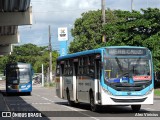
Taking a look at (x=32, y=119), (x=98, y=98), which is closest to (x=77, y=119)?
(x=32, y=119)

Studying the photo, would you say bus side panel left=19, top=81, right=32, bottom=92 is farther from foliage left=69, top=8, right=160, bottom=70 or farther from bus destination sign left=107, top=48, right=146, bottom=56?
bus destination sign left=107, top=48, right=146, bottom=56

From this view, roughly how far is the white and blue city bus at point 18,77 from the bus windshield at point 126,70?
22583 millimetres

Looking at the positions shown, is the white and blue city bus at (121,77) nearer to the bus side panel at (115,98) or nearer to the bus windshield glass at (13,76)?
the bus side panel at (115,98)

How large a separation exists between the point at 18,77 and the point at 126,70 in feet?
76.0

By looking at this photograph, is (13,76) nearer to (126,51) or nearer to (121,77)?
(126,51)

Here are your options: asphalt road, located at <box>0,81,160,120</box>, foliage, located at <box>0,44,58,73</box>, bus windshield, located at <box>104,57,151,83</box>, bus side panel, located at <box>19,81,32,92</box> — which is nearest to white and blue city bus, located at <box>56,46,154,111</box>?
bus windshield, located at <box>104,57,151,83</box>

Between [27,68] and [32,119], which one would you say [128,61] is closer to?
[32,119]

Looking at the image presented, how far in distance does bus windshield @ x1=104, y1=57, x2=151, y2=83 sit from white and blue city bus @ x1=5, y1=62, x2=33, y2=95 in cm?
2258

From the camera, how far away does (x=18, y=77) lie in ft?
140

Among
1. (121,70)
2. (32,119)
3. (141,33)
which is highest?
(141,33)

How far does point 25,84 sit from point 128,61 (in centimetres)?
2302

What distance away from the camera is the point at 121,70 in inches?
808

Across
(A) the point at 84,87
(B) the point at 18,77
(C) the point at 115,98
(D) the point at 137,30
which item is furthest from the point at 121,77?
(D) the point at 137,30

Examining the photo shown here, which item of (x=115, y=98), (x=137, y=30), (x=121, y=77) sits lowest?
(x=115, y=98)
